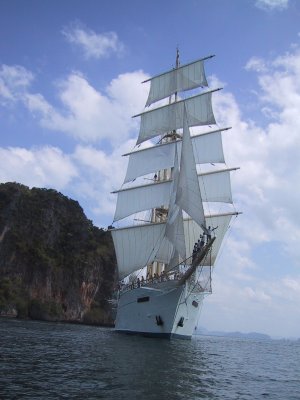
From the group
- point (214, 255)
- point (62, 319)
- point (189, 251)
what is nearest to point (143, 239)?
point (189, 251)

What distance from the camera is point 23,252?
300ft

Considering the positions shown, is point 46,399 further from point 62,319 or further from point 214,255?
point 62,319

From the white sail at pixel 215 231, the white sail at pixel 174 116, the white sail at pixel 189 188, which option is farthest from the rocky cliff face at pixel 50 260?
the white sail at pixel 189 188

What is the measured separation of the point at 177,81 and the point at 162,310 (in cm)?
3428

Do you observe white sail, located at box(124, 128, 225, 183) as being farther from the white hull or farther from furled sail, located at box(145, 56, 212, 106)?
the white hull

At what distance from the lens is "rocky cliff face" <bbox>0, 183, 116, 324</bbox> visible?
89438 mm

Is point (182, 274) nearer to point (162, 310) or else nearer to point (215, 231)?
point (162, 310)

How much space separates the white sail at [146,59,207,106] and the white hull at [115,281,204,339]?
95.7 feet

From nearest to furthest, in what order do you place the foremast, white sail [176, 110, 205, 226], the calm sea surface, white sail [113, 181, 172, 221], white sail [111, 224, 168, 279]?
the calm sea surface
white sail [176, 110, 205, 226]
white sail [111, 224, 168, 279]
the foremast
white sail [113, 181, 172, 221]

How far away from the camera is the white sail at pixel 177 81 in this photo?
6025 cm

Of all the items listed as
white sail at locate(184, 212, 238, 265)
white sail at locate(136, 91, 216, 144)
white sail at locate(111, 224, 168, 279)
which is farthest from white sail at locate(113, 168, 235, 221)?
white sail at locate(136, 91, 216, 144)

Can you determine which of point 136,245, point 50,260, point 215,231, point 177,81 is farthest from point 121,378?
point 50,260

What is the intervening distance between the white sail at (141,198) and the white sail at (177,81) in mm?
15153

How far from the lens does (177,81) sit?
6281 centimetres
